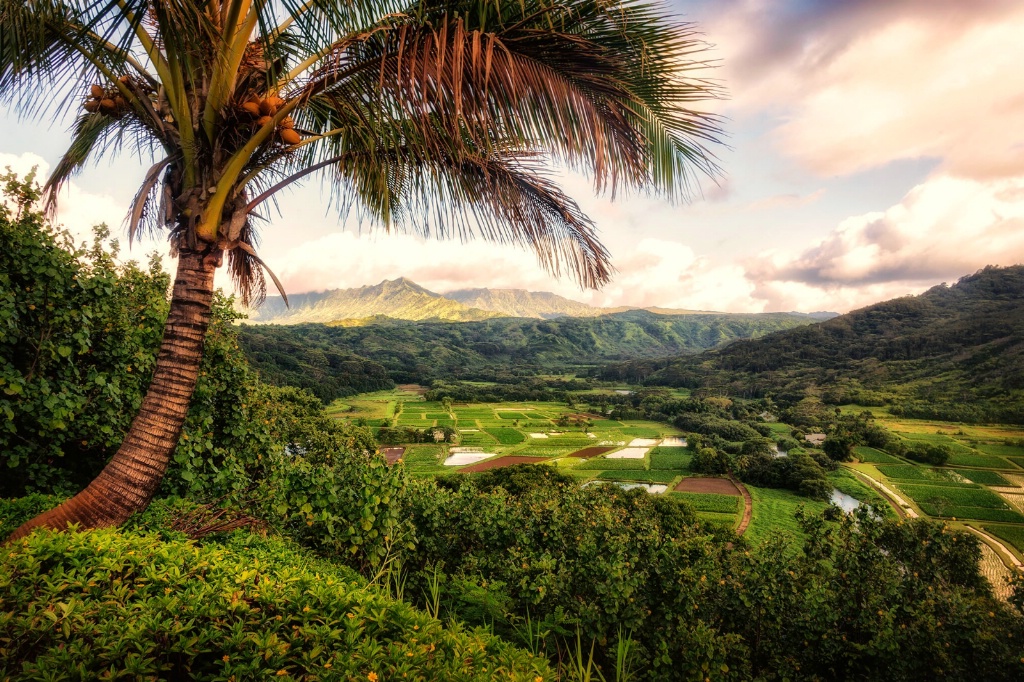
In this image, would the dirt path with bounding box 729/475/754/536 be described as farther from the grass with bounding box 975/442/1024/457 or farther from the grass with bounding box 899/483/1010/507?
Answer: the grass with bounding box 975/442/1024/457

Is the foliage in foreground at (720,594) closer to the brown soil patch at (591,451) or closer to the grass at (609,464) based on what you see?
the grass at (609,464)

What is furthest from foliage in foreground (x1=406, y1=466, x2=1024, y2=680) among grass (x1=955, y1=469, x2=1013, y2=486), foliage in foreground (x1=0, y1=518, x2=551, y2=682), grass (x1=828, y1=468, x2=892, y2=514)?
grass (x1=955, y1=469, x2=1013, y2=486)

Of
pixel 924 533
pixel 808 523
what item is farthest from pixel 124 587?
pixel 924 533

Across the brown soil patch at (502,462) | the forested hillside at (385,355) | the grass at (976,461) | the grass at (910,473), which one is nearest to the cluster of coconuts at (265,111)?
the brown soil patch at (502,462)

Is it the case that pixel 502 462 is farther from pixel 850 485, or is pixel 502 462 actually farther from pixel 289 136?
pixel 289 136

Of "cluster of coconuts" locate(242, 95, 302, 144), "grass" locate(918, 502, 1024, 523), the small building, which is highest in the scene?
"cluster of coconuts" locate(242, 95, 302, 144)
